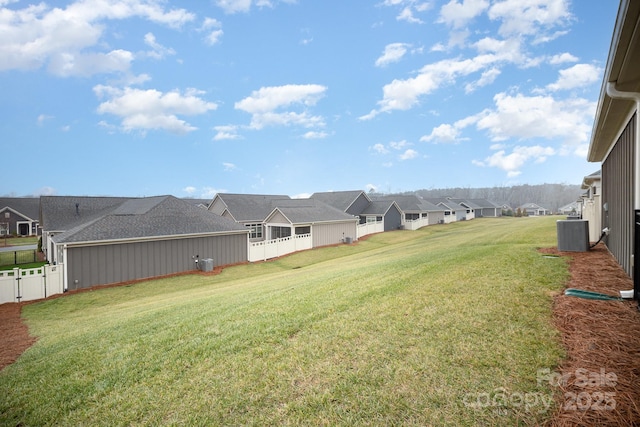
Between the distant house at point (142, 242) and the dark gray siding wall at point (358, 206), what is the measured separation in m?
19.5

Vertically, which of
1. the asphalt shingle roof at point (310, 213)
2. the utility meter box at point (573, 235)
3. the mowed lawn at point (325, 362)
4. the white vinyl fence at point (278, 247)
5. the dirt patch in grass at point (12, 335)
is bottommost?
the dirt patch in grass at point (12, 335)

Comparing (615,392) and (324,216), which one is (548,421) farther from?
(324,216)

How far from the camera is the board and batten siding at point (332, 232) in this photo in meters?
27.8

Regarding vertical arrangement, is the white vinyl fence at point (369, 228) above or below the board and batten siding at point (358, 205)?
below

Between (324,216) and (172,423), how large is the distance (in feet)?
86.0

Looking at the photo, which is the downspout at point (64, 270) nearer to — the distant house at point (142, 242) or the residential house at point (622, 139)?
the distant house at point (142, 242)

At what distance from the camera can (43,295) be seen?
1409cm

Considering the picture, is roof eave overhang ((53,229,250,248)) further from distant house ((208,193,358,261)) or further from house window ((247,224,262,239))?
house window ((247,224,262,239))

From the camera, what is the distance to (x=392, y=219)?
39.3m

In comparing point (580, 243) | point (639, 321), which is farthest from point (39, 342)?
point (580, 243)

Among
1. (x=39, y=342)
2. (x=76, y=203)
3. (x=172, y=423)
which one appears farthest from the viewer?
(x=76, y=203)

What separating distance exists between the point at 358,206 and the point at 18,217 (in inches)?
1863

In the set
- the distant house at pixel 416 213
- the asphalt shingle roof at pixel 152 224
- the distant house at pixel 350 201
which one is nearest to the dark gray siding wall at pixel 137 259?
Result: the asphalt shingle roof at pixel 152 224

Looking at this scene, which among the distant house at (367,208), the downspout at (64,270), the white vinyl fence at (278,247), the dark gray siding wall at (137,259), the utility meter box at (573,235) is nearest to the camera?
the utility meter box at (573,235)
